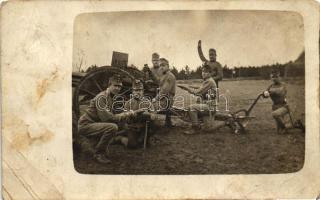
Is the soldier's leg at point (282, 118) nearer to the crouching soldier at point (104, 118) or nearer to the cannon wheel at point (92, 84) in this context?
the crouching soldier at point (104, 118)

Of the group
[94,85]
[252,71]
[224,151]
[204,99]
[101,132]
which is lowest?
[224,151]

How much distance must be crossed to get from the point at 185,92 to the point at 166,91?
0.14 m

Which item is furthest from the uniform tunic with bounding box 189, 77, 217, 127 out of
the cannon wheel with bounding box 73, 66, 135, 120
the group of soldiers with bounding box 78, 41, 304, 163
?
the cannon wheel with bounding box 73, 66, 135, 120

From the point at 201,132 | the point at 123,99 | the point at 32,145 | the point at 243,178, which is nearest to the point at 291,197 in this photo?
the point at 243,178

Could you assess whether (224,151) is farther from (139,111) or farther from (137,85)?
(137,85)

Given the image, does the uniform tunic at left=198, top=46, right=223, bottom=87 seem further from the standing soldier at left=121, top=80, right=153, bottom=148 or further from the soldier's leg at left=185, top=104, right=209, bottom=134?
the standing soldier at left=121, top=80, right=153, bottom=148

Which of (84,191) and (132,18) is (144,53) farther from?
(84,191)

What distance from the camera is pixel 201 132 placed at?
2.76 meters

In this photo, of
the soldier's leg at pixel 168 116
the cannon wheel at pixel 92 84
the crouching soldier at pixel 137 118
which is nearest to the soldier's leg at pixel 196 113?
the soldier's leg at pixel 168 116

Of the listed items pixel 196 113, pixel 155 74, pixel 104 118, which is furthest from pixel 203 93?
pixel 104 118

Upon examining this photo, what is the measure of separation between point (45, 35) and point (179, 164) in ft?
4.53

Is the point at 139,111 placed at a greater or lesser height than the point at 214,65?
lesser

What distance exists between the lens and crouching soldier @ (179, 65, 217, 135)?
275cm

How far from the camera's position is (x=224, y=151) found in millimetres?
2752
